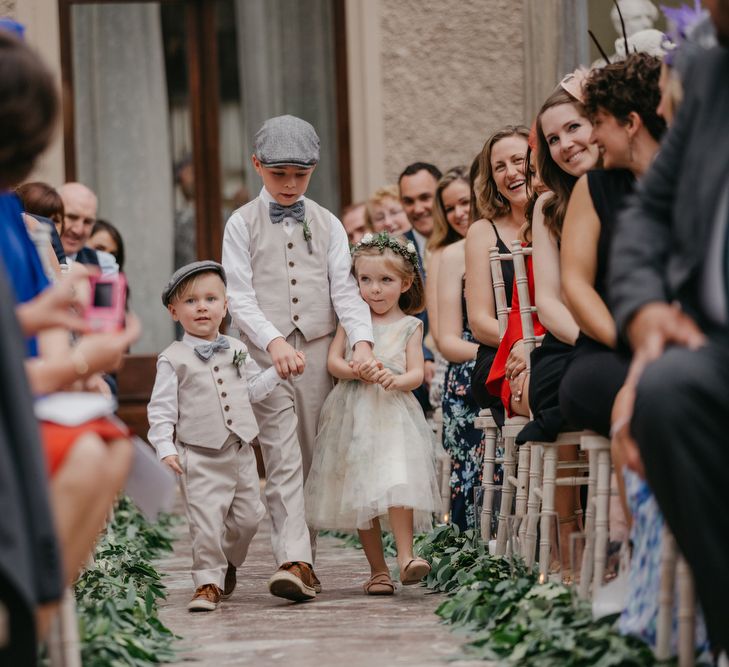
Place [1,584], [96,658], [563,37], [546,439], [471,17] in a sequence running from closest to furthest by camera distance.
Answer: [1,584], [96,658], [546,439], [563,37], [471,17]

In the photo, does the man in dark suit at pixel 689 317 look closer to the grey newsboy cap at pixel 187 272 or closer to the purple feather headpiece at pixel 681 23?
the purple feather headpiece at pixel 681 23

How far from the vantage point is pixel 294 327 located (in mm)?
5535

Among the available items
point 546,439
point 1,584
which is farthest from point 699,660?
point 1,584

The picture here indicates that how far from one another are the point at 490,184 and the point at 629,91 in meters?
2.14

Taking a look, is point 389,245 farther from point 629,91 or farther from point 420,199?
point 420,199

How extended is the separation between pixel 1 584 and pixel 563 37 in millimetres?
6839

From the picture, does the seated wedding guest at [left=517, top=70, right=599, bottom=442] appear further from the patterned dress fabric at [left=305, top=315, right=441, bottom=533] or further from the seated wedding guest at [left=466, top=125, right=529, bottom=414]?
the seated wedding guest at [left=466, top=125, right=529, bottom=414]

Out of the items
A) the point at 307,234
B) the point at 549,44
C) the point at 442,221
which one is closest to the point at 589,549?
the point at 307,234

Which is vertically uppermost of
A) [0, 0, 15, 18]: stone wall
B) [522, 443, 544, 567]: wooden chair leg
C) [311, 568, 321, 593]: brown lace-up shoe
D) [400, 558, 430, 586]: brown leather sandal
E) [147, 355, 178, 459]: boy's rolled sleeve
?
[0, 0, 15, 18]: stone wall

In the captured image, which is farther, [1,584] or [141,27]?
[141,27]

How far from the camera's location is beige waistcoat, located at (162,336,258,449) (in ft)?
17.4

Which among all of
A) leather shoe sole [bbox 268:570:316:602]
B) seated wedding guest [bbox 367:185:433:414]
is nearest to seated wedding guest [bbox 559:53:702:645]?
leather shoe sole [bbox 268:570:316:602]

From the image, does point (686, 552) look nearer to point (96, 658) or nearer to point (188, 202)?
point (96, 658)

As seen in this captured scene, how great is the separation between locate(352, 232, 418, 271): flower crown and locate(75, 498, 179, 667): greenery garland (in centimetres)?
149
